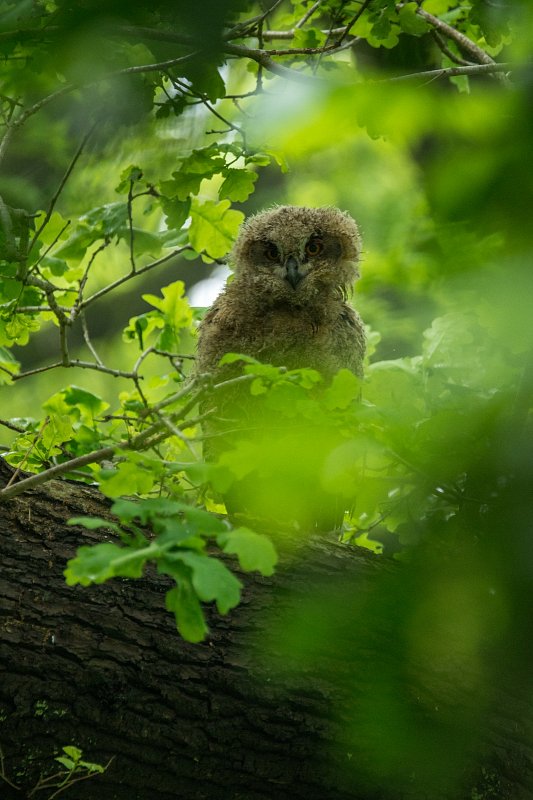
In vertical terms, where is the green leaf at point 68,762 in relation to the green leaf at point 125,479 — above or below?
below

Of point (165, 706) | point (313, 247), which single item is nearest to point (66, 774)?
point (165, 706)

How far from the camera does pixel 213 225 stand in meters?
3.98

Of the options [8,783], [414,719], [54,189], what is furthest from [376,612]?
[54,189]

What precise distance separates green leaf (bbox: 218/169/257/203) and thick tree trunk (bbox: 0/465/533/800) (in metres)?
1.76

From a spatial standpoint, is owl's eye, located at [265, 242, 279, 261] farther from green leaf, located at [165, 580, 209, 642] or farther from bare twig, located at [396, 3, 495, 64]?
green leaf, located at [165, 580, 209, 642]

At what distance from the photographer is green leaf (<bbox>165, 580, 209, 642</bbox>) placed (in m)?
1.57

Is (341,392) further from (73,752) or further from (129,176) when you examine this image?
(129,176)

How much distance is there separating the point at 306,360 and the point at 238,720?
2.04 meters

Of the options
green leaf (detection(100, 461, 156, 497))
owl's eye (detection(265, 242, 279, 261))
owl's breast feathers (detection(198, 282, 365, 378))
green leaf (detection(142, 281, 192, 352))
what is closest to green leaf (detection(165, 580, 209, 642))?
green leaf (detection(100, 461, 156, 497))

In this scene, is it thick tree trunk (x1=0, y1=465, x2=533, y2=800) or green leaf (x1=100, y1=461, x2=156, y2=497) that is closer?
green leaf (x1=100, y1=461, x2=156, y2=497)

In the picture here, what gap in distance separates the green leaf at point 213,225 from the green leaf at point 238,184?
28 cm

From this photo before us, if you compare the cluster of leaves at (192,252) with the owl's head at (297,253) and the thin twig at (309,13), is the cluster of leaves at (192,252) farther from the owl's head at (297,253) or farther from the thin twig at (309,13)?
the owl's head at (297,253)

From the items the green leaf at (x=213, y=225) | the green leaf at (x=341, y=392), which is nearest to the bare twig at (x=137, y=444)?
the green leaf at (x=341, y=392)

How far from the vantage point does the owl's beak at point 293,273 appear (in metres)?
4.42
